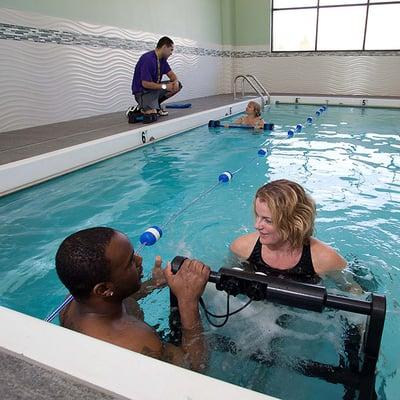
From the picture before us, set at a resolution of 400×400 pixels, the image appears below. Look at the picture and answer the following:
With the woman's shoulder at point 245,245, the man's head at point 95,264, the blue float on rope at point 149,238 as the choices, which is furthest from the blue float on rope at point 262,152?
the man's head at point 95,264

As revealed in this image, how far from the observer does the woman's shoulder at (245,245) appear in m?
2.51

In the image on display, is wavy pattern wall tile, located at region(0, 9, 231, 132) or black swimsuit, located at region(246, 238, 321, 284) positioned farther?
wavy pattern wall tile, located at region(0, 9, 231, 132)

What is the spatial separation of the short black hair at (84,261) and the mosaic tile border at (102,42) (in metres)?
6.92

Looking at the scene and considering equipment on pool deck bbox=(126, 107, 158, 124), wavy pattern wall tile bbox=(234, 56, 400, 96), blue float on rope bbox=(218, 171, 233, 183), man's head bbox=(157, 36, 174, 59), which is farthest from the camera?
wavy pattern wall tile bbox=(234, 56, 400, 96)

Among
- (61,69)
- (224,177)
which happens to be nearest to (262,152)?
(224,177)

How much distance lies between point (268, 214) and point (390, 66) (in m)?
13.7

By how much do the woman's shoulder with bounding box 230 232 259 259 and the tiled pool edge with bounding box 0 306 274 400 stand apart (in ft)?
4.50

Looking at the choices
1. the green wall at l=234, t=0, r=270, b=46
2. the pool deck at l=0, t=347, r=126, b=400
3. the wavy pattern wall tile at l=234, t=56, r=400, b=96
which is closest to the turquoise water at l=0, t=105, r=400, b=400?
the pool deck at l=0, t=347, r=126, b=400

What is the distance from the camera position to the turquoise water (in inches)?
82.2

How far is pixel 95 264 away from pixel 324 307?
853 mm

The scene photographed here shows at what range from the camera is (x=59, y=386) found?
3.85ft

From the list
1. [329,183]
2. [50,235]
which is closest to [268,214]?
[50,235]

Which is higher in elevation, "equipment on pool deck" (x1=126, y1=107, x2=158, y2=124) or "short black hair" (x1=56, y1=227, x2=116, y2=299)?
"short black hair" (x1=56, y1=227, x2=116, y2=299)

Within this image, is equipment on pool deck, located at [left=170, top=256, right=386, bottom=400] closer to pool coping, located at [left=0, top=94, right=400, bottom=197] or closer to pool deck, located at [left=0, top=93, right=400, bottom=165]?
pool coping, located at [left=0, top=94, right=400, bottom=197]
